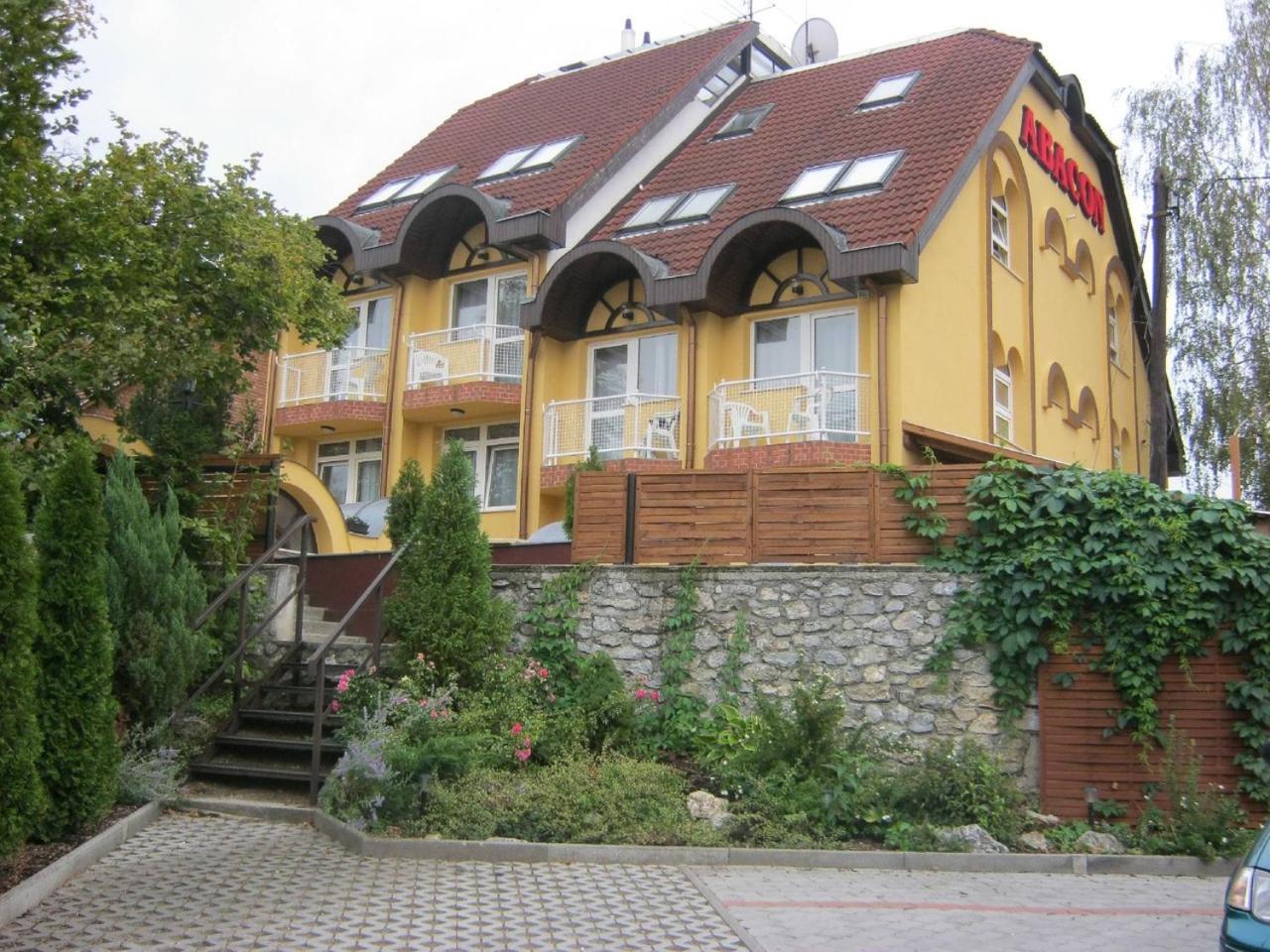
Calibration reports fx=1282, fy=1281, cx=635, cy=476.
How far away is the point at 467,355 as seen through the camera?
2184 centimetres

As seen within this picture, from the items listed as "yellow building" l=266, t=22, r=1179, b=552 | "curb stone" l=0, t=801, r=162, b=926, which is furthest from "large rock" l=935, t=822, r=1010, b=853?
"yellow building" l=266, t=22, r=1179, b=552

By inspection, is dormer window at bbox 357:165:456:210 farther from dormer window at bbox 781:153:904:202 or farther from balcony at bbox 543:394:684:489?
dormer window at bbox 781:153:904:202

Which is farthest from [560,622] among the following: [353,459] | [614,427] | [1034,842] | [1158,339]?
[353,459]

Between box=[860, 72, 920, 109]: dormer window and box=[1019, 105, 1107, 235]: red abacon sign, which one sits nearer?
box=[860, 72, 920, 109]: dormer window

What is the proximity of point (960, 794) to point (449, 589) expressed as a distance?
4.76 metres

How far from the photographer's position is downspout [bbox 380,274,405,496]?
22.5 m

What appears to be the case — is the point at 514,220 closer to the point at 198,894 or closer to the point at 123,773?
the point at 123,773

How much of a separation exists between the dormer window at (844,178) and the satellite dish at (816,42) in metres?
8.58

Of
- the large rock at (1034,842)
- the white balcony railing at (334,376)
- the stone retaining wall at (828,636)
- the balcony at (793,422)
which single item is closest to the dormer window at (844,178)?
the balcony at (793,422)

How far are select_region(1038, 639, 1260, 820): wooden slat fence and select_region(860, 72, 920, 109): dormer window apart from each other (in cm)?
1287

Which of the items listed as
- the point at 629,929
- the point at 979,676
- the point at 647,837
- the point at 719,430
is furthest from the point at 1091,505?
the point at 719,430

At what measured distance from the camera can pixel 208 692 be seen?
12.0m

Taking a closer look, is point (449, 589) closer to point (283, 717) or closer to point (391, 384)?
point (283, 717)

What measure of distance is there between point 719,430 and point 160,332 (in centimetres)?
772
